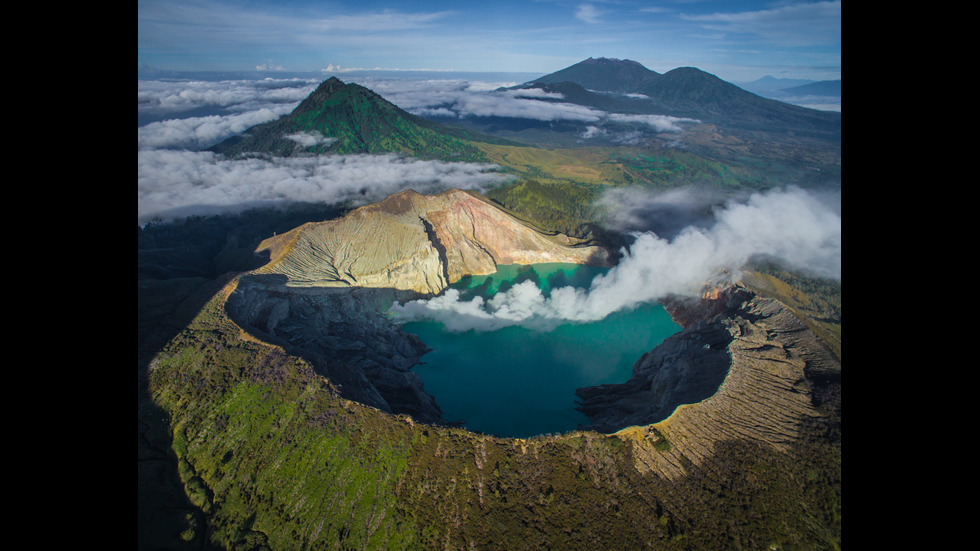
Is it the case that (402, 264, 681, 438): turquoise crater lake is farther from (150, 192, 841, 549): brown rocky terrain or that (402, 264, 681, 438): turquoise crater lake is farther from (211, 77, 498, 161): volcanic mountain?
(211, 77, 498, 161): volcanic mountain

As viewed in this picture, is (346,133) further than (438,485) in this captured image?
Yes

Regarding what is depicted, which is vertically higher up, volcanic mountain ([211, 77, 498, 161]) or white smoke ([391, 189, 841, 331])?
volcanic mountain ([211, 77, 498, 161])

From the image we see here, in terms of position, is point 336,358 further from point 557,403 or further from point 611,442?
point 611,442

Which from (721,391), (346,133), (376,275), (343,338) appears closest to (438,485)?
(721,391)

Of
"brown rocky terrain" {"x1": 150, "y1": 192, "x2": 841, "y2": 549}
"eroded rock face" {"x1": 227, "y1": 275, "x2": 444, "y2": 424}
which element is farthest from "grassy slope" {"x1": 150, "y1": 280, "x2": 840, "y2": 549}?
"eroded rock face" {"x1": 227, "y1": 275, "x2": 444, "y2": 424}

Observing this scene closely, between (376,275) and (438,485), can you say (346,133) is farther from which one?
(438,485)

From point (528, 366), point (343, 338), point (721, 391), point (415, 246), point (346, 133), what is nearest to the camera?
point (721, 391)
